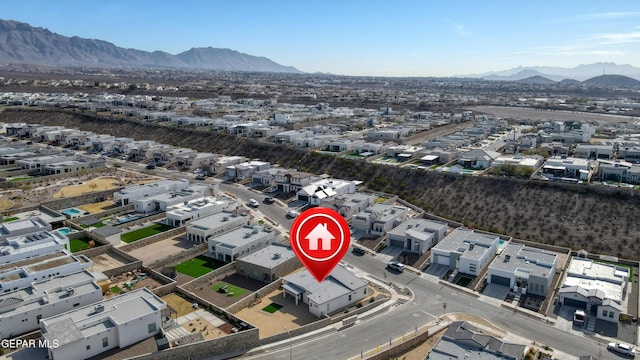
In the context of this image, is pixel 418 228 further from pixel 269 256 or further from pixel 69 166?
pixel 69 166

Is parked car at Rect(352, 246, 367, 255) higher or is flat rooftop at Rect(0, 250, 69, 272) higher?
flat rooftop at Rect(0, 250, 69, 272)

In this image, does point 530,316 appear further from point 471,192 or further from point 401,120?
point 401,120

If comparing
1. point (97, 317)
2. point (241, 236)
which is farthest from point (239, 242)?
point (97, 317)

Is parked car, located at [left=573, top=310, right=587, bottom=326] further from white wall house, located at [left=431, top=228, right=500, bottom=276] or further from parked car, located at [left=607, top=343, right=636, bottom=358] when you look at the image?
white wall house, located at [left=431, top=228, right=500, bottom=276]

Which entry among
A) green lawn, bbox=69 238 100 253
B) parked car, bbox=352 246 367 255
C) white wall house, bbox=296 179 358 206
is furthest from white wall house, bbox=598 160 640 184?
green lawn, bbox=69 238 100 253

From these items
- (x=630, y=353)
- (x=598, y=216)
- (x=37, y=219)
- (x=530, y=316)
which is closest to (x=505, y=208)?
(x=598, y=216)

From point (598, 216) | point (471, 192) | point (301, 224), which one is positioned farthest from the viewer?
point (471, 192)

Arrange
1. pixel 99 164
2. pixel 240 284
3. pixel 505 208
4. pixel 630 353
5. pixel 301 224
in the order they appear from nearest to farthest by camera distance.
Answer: pixel 301 224, pixel 630 353, pixel 240 284, pixel 505 208, pixel 99 164
